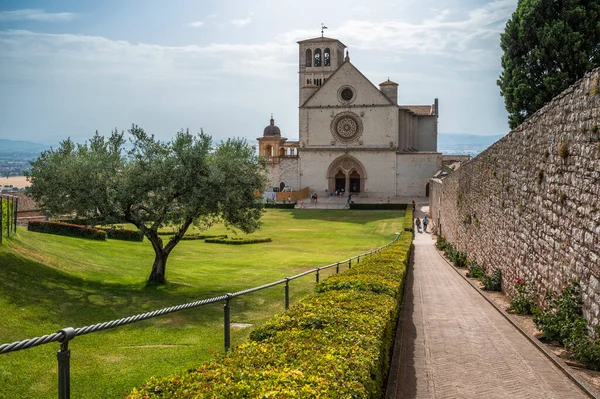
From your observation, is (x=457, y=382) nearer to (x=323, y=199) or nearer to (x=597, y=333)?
(x=597, y=333)

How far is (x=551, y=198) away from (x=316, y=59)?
78.2 metres

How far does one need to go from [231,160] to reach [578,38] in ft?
62.3

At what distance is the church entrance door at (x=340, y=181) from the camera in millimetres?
75000

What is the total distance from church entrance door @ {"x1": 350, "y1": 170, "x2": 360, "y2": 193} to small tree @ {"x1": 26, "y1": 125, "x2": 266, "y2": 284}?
55.0m

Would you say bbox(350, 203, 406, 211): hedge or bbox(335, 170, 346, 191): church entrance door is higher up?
bbox(335, 170, 346, 191): church entrance door

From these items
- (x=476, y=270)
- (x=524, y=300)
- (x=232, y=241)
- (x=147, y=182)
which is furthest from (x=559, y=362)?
(x=232, y=241)

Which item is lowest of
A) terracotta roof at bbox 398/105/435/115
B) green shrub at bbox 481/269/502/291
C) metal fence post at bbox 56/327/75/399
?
green shrub at bbox 481/269/502/291

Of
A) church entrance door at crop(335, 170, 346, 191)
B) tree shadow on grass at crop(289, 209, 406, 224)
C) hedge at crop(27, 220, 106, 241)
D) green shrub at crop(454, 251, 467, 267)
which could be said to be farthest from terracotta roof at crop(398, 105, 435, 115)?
green shrub at crop(454, 251, 467, 267)

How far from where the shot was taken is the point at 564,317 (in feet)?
27.9

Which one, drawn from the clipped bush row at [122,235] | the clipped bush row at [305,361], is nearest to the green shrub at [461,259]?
the clipped bush row at [305,361]

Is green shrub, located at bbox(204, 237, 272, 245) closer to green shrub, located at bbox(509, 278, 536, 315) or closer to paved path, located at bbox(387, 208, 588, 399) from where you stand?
paved path, located at bbox(387, 208, 588, 399)

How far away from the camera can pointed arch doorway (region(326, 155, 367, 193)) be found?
2908 inches

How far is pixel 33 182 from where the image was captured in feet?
60.3

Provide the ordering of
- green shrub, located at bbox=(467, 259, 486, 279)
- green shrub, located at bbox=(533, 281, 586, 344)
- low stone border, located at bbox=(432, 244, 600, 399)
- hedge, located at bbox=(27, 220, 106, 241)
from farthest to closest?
hedge, located at bbox=(27, 220, 106, 241)
green shrub, located at bbox=(467, 259, 486, 279)
green shrub, located at bbox=(533, 281, 586, 344)
low stone border, located at bbox=(432, 244, 600, 399)
